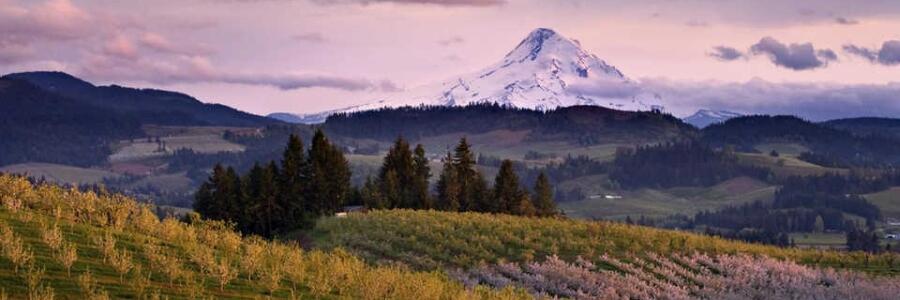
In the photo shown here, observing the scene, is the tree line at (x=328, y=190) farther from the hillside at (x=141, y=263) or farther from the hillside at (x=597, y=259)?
the hillside at (x=141, y=263)

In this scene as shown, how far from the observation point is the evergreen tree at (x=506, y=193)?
101562 mm

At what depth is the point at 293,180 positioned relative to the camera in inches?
3369

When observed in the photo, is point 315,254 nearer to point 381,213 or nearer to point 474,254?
point 474,254

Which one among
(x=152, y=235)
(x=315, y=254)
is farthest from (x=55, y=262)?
(x=315, y=254)

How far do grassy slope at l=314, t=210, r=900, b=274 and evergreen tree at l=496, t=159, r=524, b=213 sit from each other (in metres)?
33.3

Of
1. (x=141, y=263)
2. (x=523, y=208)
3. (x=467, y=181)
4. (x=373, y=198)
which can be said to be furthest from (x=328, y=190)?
(x=141, y=263)

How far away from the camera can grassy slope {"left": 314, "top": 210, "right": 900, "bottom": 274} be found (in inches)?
2109

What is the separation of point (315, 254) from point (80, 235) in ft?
30.6

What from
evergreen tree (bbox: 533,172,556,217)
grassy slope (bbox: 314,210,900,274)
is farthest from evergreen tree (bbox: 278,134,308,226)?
evergreen tree (bbox: 533,172,556,217)

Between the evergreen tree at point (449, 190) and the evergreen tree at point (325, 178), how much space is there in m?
10.2

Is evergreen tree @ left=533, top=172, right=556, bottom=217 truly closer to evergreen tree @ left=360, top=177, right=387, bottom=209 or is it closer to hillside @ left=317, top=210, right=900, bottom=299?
evergreen tree @ left=360, top=177, right=387, bottom=209

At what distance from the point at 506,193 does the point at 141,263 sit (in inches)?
2949

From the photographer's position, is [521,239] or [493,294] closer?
[493,294]

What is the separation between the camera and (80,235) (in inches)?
1256
